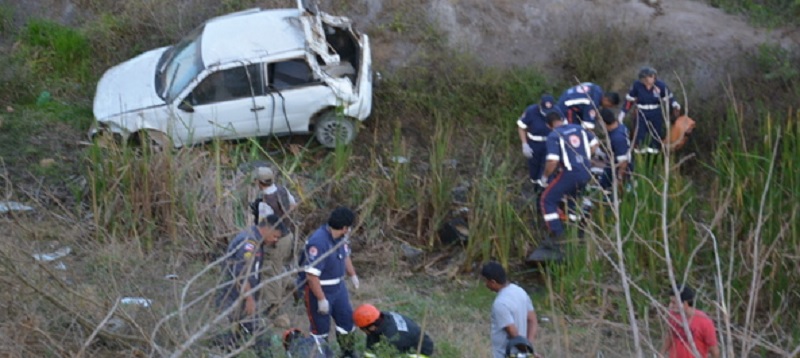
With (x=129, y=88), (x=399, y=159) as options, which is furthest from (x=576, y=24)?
(x=129, y=88)

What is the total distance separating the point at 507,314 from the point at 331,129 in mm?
5476

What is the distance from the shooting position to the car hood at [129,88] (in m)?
12.6

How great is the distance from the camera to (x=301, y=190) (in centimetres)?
1168

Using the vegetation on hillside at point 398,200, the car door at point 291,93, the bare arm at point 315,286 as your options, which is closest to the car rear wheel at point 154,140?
the vegetation on hillside at point 398,200

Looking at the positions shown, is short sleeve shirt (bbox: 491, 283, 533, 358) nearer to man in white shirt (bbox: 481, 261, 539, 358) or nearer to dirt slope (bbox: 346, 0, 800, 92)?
man in white shirt (bbox: 481, 261, 539, 358)

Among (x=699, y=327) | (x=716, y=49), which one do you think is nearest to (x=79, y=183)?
(x=699, y=327)

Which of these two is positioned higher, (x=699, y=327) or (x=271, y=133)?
(x=699, y=327)

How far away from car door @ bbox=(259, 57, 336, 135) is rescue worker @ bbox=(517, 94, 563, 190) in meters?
2.10

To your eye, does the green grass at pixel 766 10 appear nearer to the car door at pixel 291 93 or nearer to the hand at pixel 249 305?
the car door at pixel 291 93

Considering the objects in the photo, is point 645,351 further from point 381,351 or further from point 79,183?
point 79,183

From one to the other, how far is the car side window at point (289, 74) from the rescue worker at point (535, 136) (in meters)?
2.34

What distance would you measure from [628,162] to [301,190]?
3.23 meters

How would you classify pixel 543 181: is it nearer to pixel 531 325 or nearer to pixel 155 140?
pixel 531 325

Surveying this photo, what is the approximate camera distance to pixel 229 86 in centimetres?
1265
